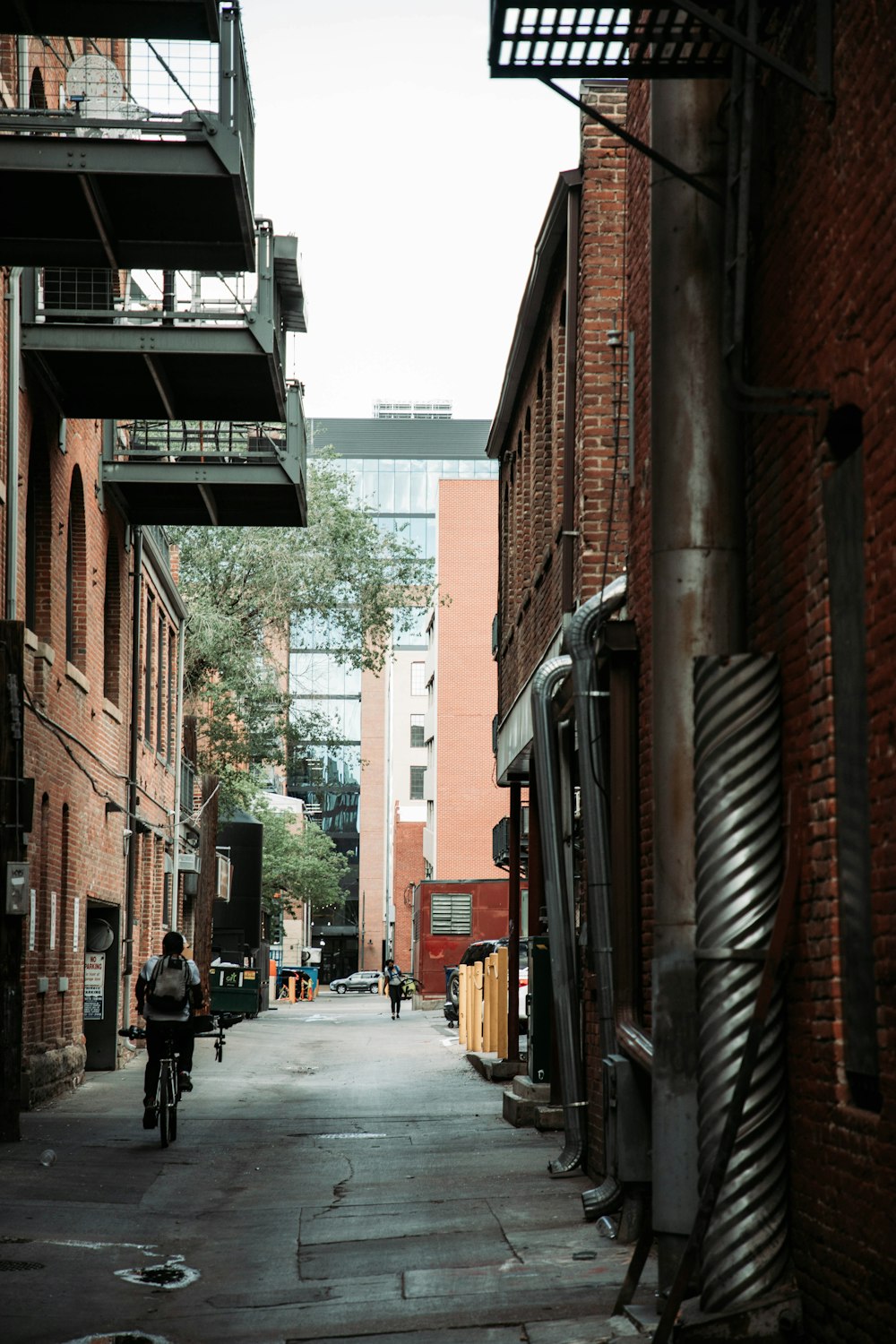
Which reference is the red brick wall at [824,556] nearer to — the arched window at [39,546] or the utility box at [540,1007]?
the utility box at [540,1007]

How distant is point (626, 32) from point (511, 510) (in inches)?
547

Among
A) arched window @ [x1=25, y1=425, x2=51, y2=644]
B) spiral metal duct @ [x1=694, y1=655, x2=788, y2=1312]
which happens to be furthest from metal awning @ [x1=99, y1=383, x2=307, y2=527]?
spiral metal duct @ [x1=694, y1=655, x2=788, y2=1312]

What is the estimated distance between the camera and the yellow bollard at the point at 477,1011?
2600cm

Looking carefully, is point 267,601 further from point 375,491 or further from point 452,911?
point 375,491

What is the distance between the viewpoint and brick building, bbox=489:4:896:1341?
6008 millimetres

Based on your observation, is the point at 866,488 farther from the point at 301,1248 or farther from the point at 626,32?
the point at 301,1248

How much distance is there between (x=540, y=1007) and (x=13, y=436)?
7.25 m

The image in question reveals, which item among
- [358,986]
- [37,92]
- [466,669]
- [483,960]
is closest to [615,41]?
[37,92]

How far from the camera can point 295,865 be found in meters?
79.2

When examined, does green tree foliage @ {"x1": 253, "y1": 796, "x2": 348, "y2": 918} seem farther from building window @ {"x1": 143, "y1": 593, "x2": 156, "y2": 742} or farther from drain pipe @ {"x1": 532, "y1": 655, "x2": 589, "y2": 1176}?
drain pipe @ {"x1": 532, "y1": 655, "x2": 589, "y2": 1176}

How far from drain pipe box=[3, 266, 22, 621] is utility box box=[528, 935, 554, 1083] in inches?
223

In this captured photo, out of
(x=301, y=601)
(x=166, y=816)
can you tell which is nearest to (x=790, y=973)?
(x=166, y=816)

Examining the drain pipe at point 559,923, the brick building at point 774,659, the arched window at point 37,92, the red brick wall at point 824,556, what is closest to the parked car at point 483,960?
the drain pipe at point 559,923

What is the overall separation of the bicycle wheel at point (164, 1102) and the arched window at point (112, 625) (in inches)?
390
